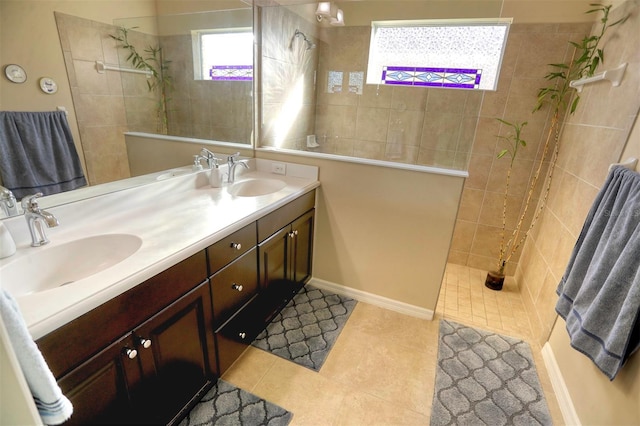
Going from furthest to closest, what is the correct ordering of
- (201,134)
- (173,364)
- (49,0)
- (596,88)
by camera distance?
(201,134)
(596,88)
(173,364)
(49,0)

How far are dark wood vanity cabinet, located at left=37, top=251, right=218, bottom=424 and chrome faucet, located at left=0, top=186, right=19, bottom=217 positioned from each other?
0.57 meters

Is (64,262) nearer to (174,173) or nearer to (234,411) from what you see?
(174,173)

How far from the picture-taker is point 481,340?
6.43ft

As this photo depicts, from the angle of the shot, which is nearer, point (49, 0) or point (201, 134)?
point (49, 0)

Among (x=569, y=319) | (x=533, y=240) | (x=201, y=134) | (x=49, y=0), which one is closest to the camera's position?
(x=49, y=0)

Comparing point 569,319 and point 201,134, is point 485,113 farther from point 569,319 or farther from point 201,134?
point 201,134

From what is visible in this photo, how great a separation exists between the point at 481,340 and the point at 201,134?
7.25ft

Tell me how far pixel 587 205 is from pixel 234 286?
1.91 m

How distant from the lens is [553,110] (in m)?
2.26

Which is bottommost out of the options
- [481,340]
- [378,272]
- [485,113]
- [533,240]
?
[481,340]

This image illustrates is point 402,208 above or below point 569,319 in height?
above

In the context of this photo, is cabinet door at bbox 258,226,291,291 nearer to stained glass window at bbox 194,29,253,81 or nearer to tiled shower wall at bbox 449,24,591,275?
stained glass window at bbox 194,29,253,81

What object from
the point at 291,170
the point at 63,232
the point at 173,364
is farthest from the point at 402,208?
the point at 63,232

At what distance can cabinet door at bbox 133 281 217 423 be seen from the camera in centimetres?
108
